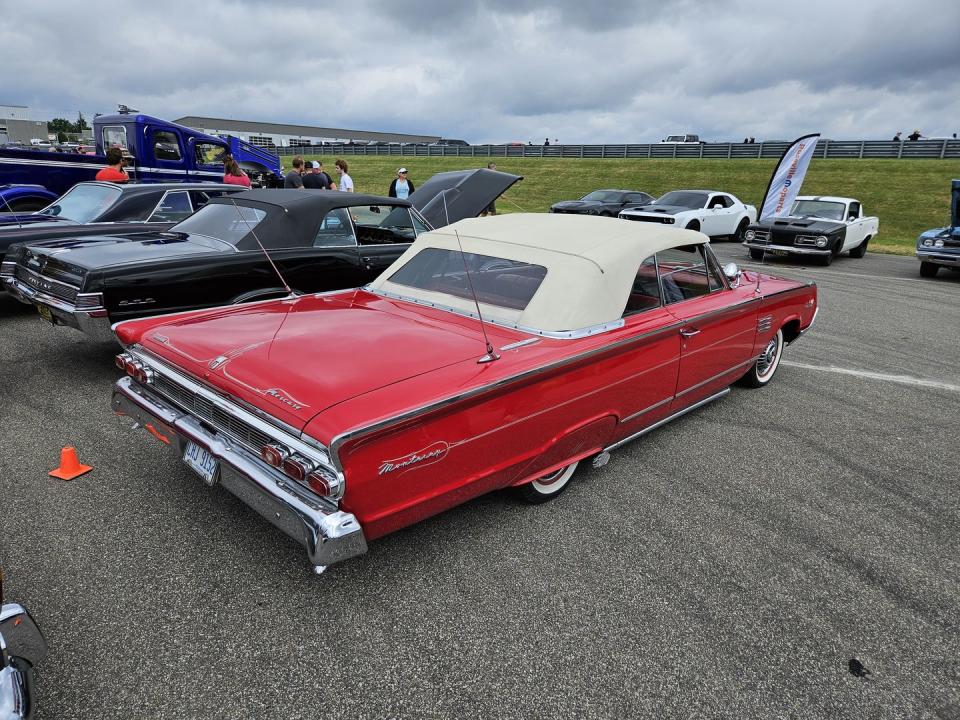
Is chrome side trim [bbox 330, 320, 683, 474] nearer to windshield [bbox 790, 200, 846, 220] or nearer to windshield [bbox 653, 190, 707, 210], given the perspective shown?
windshield [bbox 790, 200, 846, 220]

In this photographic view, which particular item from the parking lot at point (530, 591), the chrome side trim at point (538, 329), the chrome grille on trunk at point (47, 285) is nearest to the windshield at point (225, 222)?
the chrome grille on trunk at point (47, 285)

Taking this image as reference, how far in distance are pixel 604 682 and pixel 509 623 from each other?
1.39 feet

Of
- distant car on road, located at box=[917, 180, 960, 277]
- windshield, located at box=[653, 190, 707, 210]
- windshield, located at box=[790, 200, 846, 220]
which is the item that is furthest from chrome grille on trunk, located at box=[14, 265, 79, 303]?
windshield, located at box=[653, 190, 707, 210]

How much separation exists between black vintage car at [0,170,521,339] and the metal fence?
95.5 feet

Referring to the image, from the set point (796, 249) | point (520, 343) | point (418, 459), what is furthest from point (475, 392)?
point (796, 249)

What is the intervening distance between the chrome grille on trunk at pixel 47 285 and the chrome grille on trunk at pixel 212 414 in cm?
216

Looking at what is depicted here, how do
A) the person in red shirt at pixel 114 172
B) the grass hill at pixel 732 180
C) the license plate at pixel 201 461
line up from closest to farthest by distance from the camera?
the license plate at pixel 201 461 < the person in red shirt at pixel 114 172 < the grass hill at pixel 732 180

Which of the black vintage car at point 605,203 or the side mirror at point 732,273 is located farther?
the black vintage car at point 605,203

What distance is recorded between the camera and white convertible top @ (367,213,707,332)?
3213 mm

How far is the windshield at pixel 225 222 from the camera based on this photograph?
5340 mm

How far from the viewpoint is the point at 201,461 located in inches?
107

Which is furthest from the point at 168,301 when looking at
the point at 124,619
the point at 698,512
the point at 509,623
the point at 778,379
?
the point at 778,379

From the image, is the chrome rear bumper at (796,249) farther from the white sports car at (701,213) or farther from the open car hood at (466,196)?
the open car hood at (466,196)

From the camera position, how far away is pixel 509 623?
2438 mm
